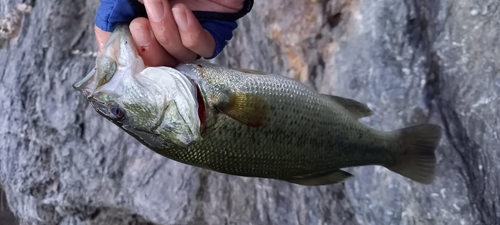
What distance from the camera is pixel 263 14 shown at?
2592 mm

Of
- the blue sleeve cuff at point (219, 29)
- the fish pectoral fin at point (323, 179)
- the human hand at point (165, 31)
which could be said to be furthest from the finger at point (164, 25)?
the fish pectoral fin at point (323, 179)

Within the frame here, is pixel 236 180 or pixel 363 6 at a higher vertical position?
pixel 363 6

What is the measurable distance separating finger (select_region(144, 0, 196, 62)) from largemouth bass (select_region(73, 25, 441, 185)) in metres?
0.07

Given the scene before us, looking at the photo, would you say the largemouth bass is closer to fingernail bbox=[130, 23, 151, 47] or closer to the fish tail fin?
fingernail bbox=[130, 23, 151, 47]

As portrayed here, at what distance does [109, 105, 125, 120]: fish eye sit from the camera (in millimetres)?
1210

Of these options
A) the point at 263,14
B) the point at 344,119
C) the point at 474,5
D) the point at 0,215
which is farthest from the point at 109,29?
the point at 0,215

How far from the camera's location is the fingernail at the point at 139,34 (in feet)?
4.06

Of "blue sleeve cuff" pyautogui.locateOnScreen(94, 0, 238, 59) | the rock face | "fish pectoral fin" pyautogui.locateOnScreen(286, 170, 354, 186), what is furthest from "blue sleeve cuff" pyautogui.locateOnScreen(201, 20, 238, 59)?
the rock face

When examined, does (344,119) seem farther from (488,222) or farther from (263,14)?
(263,14)

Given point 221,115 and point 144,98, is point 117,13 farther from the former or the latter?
point 221,115

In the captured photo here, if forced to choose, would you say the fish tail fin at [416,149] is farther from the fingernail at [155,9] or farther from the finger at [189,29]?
the fingernail at [155,9]

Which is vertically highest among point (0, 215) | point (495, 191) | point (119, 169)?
point (495, 191)

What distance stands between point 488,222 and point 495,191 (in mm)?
138

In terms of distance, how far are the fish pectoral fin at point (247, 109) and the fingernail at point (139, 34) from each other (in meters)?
0.29
